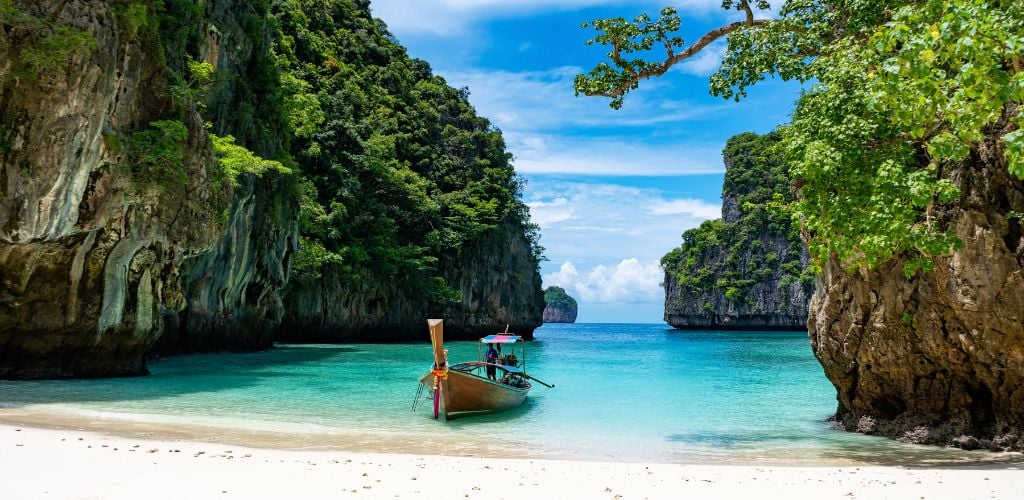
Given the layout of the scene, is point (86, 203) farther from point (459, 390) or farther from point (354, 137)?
point (354, 137)

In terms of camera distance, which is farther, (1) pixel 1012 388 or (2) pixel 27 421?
(2) pixel 27 421

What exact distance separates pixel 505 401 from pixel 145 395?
316 inches

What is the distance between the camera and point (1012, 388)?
350 inches

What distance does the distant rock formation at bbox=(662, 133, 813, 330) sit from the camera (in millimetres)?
78250

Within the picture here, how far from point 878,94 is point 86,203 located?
50.4ft

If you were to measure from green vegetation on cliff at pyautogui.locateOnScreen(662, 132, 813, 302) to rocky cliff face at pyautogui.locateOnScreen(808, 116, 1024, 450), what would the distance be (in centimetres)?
6824

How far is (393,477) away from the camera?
673 cm

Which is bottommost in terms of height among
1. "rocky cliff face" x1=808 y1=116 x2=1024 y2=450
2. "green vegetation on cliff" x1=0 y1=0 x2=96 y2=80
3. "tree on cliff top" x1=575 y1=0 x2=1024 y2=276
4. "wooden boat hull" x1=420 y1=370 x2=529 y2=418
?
"wooden boat hull" x1=420 y1=370 x2=529 y2=418

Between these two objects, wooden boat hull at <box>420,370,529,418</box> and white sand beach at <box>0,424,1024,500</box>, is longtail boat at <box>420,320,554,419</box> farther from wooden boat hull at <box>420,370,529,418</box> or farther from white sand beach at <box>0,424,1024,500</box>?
white sand beach at <box>0,424,1024,500</box>

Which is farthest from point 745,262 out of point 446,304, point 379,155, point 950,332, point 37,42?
point 37,42

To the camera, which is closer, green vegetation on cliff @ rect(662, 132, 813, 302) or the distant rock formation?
the distant rock formation

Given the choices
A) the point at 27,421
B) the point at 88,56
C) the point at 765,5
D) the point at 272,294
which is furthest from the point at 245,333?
the point at 765,5

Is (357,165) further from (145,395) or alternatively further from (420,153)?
(145,395)

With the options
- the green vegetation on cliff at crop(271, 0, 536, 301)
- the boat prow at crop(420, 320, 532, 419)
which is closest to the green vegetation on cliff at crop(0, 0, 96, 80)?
the boat prow at crop(420, 320, 532, 419)
